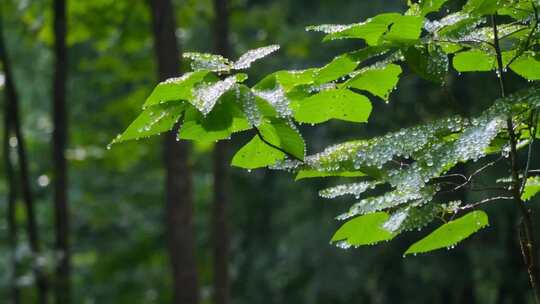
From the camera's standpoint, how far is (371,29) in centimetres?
145

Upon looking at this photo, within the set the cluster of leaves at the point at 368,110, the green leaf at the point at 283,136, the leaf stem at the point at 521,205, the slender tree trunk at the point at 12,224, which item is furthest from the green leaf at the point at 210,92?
the slender tree trunk at the point at 12,224

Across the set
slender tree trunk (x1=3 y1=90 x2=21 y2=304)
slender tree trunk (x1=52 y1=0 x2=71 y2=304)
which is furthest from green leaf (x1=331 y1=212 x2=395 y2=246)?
slender tree trunk (x1=3 y1=90 x2=21 y2=304)

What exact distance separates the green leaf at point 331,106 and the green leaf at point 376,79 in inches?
0.9

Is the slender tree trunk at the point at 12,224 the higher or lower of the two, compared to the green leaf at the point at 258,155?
lower

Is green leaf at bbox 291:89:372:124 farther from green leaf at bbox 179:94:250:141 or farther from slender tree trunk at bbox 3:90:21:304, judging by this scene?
slender tree trunk at bbox 3:90:21:304

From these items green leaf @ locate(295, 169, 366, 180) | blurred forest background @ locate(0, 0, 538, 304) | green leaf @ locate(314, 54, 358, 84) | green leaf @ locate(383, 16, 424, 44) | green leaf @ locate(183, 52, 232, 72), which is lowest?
blurred forest background @ locate(0, 0, 538, 304)

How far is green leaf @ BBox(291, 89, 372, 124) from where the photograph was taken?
153 cm

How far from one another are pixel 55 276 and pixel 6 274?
5.12 metres

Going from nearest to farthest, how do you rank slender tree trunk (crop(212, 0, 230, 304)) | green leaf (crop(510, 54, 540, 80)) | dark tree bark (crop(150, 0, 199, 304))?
green leaf (crop(510, 54, 540, 80))
dark tree bark (crop(150, 0, 199, 304))
slender tree trunk (crop(212, 0, 230, 304))

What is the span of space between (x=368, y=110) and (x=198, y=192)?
523 inches

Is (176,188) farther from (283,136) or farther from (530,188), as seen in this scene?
(283,136)

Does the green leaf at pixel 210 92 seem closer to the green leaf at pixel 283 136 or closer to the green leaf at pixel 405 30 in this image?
the green leaf at pixel 283 136

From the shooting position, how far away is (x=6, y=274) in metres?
13.6

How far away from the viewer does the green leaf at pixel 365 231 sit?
61.8 inches
